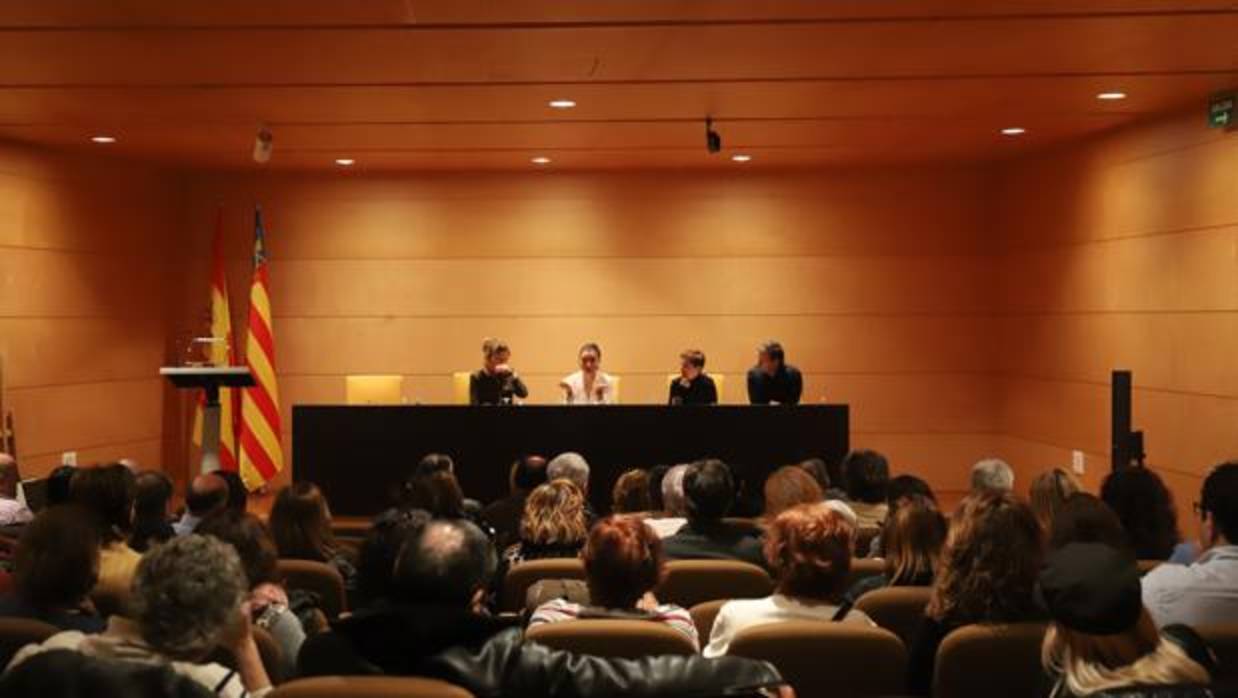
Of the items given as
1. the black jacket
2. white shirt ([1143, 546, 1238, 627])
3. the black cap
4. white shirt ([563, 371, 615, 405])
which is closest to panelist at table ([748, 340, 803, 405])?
white shirt ([563, 371, 615, 405])

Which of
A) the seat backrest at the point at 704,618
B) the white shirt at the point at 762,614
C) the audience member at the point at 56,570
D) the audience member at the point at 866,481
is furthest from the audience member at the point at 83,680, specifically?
the audience member at the point at 866,481

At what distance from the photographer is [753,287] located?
45.0ft

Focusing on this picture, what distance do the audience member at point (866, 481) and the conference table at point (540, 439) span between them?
3.57 metres

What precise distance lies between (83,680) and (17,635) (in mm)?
1048

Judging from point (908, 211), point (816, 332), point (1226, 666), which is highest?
point (908, 211)

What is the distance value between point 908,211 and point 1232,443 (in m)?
4.81

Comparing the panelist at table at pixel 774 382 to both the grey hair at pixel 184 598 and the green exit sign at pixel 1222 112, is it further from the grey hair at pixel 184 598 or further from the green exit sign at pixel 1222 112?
the grey hair at pixel 184 598

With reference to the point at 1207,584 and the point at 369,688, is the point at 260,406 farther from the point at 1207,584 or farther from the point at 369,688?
the point at 369,688

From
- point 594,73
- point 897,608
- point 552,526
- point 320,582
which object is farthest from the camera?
point 594,73

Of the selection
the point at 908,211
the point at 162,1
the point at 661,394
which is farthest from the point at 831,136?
the point at 162,1

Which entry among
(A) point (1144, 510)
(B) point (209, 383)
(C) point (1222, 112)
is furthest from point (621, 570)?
(C) point (1222, 112)

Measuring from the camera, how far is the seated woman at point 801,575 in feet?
12.5

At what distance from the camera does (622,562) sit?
3670 mm

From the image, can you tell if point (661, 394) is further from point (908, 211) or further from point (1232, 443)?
point (1232, 443)
